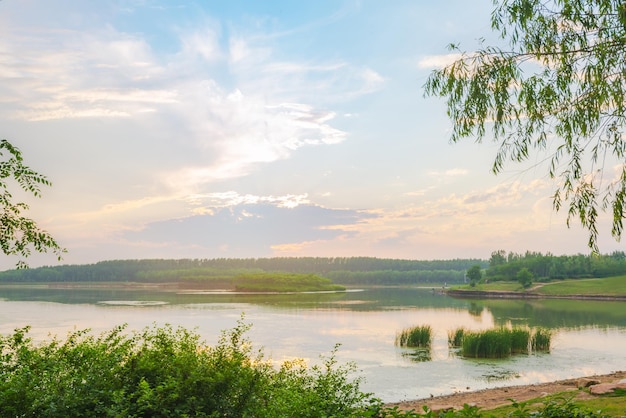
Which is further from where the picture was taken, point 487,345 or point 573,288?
point 573,288

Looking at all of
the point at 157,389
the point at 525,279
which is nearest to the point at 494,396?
the point at 157,389

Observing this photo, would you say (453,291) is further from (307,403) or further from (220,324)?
(307,403)

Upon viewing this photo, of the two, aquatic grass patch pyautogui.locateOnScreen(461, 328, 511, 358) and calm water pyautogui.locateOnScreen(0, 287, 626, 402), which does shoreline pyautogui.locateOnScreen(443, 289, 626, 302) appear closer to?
calm water pyautogui.locateOnScreen(0, 287, 626, 402)

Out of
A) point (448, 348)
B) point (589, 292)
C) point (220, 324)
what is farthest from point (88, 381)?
point (589, 292)

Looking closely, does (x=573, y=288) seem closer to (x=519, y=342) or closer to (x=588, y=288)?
(x=588, y=288)

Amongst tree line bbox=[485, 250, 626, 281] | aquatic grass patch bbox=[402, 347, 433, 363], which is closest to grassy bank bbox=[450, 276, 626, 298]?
tree line bbox=[485, 250, 626, 281]

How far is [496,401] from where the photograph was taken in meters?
13.3

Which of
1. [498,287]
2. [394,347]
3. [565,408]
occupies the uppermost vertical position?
[565,408]

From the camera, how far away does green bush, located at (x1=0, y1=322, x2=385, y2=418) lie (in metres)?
6.75

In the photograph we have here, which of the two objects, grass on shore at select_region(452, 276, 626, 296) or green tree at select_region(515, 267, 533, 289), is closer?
grass on shore at select_region(452, 276, 626, 296)

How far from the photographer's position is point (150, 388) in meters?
7.73

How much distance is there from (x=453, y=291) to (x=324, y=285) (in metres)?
32.6

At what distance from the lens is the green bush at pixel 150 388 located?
266 inches

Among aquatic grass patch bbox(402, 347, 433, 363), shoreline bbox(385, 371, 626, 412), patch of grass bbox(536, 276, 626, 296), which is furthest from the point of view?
patch of grass bbox(536, 276, 626, 296)
